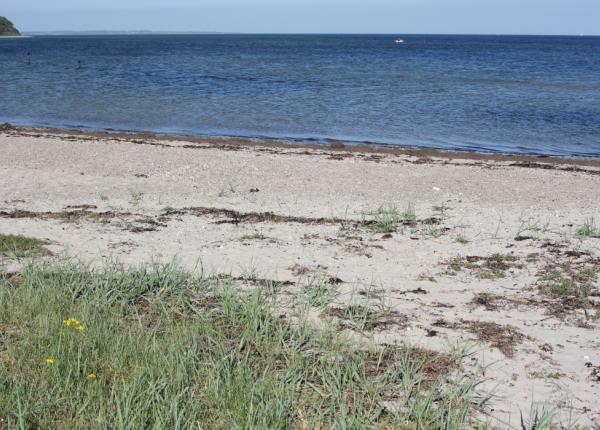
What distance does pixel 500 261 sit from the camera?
812 cm

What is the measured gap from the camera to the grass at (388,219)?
30.8ft

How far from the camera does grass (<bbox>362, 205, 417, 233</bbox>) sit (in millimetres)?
9398

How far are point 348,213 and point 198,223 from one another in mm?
2217

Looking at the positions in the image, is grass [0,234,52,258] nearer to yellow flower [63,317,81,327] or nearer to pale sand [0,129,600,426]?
pale sand [0,129,600,426]

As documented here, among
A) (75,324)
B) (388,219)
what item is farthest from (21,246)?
(388,219)

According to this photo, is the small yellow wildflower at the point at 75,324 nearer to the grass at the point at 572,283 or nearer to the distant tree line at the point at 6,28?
→ the grass at the point at 572,283

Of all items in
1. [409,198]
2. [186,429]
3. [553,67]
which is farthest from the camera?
[553,67]

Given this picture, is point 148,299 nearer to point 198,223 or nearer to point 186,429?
point 186,429

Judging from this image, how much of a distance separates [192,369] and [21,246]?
3.91 metres

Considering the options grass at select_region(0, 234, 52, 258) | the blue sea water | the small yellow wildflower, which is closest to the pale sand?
grass at select_region(0, 234, 52, 258)

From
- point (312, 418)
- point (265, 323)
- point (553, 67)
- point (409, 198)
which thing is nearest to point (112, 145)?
point (409, 198)

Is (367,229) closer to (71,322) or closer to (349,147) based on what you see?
(71,322)

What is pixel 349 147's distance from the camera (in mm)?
19172

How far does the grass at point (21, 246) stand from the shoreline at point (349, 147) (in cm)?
1088
